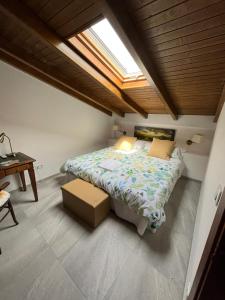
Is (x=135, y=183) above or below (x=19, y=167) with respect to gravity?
below

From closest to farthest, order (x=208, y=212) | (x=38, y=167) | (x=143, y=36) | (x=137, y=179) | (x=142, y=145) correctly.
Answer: (x=208, y=212) → (x=143, y=36) → (x=137, y=179) → (x=38, y=167) → (x=142, y=145)

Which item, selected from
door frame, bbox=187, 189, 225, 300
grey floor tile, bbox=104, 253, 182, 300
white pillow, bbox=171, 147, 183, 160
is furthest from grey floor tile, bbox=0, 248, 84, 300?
white pillow, bbox=171, 147, 183, 160

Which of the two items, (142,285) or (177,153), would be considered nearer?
(142,285)

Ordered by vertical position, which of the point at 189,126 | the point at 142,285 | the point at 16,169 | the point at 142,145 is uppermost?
the point at 189,126

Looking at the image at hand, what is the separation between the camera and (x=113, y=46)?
71.7 inches

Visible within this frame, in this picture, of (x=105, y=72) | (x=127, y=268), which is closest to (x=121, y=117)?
(x=105, y=72)

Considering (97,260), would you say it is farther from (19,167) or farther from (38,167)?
(38,167)

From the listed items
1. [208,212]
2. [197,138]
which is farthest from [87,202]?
[197,138]

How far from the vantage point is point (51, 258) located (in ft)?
4.58

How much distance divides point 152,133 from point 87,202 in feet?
8.45

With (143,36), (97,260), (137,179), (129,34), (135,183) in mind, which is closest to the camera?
(129,34)

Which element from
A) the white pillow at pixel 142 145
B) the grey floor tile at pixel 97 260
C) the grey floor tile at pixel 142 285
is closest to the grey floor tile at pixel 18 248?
the grey floor tile at pixel 97 260

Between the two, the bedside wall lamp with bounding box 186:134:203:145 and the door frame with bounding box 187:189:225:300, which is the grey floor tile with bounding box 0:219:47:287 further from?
the bedside wall lamp with bounding box 186:134:203:145

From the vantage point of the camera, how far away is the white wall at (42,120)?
2.18 meters
